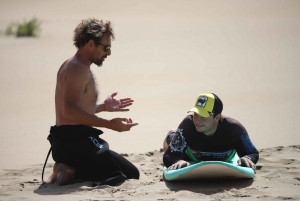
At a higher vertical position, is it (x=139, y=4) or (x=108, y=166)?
(x=139, y=4)

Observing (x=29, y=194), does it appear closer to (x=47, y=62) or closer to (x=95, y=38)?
(x=95, y=38)

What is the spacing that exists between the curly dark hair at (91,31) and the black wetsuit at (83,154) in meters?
0.96

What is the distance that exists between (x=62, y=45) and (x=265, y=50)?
24.1 feet

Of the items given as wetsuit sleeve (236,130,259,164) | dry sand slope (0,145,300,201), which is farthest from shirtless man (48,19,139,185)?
wetsuit sleeve (236,130,259,164)

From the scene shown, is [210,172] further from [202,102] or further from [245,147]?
[202,102]

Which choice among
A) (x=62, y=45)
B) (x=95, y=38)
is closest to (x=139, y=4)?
(x=62, y=45)

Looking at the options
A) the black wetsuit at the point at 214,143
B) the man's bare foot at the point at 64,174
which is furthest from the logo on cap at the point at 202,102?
the man's bare foot at the point at 64,174

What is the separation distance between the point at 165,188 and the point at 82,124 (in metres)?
1.18

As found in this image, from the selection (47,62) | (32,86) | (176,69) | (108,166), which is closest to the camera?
(108,166)

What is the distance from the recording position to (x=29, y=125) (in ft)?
33.2

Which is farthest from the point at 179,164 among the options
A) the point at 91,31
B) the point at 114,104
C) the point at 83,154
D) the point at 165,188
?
the point at 91,31

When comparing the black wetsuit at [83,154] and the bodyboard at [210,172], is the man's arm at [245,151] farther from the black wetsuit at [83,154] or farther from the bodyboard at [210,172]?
the black wetsuit at [83,154]

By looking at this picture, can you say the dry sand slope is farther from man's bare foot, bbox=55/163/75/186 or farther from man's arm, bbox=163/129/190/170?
man's arm, bbox=163/129/190/170

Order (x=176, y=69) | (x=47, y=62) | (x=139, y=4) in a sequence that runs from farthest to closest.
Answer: (x=139, y=4) → (x=47, y=62) → (x=176, y=69)
